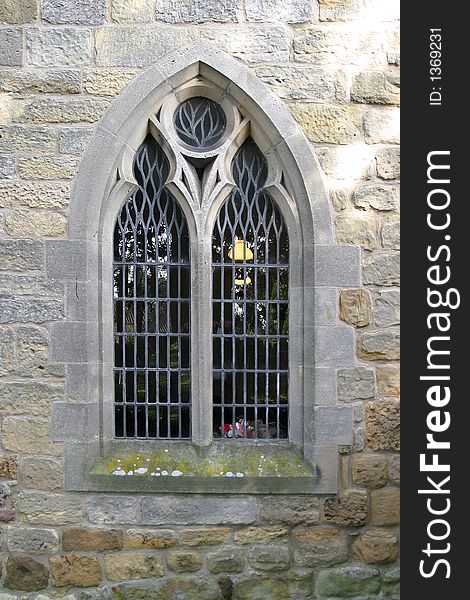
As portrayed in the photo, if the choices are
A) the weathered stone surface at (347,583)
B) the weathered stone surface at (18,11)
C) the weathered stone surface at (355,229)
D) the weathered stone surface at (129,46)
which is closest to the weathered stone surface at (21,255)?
the weathered stone surface at (129,46)

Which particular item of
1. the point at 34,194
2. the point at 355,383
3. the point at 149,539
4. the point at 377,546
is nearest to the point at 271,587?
the point at 377,546

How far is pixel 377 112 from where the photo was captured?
3.32 metres

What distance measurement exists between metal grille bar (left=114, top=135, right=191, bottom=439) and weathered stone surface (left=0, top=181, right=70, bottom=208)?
43 cm

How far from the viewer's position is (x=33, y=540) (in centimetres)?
332

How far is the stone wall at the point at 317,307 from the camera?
3277mm

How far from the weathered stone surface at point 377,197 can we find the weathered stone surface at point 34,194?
2.00 metres

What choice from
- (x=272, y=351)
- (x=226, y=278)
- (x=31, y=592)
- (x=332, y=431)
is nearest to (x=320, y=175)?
(x=226, y=278)

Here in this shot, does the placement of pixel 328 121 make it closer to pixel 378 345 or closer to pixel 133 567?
pixel 378 345

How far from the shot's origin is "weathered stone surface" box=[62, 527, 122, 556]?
3.30 meters

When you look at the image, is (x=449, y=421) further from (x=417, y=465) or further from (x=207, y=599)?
(x=207, y=599)

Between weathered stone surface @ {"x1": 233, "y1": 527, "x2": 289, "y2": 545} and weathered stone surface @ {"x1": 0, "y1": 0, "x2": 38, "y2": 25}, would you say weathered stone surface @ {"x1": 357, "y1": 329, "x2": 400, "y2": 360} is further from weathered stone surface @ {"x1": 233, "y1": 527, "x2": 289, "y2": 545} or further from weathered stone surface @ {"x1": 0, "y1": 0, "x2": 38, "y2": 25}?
weathered stone surface @ {"x1": 0, "y1": 0, "x2": 38, "y2": 25}

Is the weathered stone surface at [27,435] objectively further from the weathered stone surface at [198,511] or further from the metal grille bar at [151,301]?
the weathered stone surface at [198,511]

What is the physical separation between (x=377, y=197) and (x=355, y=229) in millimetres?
269

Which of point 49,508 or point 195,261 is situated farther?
point 195,261
